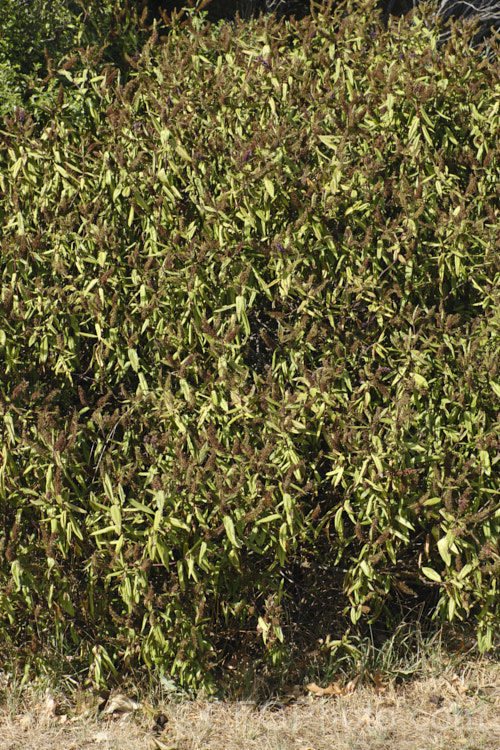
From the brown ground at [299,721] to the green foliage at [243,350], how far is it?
8.7 inches

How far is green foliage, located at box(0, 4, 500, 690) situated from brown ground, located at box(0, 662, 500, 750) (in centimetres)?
22

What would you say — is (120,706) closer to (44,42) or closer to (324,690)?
(324,690)

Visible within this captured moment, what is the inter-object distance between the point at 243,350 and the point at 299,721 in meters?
1.68

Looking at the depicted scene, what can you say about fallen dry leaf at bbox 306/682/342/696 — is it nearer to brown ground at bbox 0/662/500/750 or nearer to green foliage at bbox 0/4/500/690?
brown ground at bbox 0/662/500/750

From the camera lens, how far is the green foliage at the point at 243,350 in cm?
291

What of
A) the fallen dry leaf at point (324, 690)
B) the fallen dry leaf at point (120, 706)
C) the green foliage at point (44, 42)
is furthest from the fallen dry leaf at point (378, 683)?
the green foliage at point (44, 42)

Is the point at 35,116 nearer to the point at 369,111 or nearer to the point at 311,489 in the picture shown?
the point at 369,111

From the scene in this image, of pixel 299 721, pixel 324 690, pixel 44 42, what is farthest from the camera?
pixel 44 42

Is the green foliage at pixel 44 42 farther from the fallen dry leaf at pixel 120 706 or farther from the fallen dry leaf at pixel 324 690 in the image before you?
the fallen dry leaf at pixel 324 690

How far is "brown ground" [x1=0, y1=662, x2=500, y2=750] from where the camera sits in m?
2.92

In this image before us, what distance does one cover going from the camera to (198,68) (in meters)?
3.29

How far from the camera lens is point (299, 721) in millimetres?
3057

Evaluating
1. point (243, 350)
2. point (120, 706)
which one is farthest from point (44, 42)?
point (120, 706)

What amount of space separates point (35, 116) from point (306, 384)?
1924 mm
